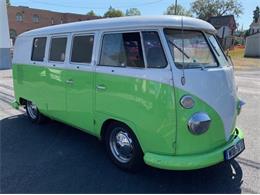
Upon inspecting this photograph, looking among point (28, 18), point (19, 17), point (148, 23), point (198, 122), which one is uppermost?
point (19, 17)

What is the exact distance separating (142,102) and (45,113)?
3194 mm

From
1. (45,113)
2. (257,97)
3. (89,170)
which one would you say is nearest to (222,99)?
(89,170)

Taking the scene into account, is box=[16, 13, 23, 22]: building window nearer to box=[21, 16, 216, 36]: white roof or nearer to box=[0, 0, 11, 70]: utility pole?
box=[0, 0, 11, 70]: utility pole

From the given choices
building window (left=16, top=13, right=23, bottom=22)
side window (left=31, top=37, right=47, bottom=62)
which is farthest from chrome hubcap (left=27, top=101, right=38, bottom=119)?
building window (left=16, top=13, right=23, bottom=22)

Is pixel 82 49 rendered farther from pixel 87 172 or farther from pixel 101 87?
pixel 87 172

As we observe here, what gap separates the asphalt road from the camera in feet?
13.0

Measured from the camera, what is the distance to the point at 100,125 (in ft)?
15.4

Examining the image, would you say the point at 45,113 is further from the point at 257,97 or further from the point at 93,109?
the point at 257,97

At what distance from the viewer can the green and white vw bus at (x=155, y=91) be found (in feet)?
12.2

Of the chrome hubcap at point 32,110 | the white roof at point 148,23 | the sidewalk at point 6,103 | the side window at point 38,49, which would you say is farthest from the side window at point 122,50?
the sidewalk at point 6,103

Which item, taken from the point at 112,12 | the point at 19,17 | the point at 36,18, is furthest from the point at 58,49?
the point at 112,12

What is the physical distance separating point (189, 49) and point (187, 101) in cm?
86

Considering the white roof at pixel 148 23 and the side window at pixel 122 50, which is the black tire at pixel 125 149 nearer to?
the side window at pixel 122 50

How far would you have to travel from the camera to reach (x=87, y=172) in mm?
4434
